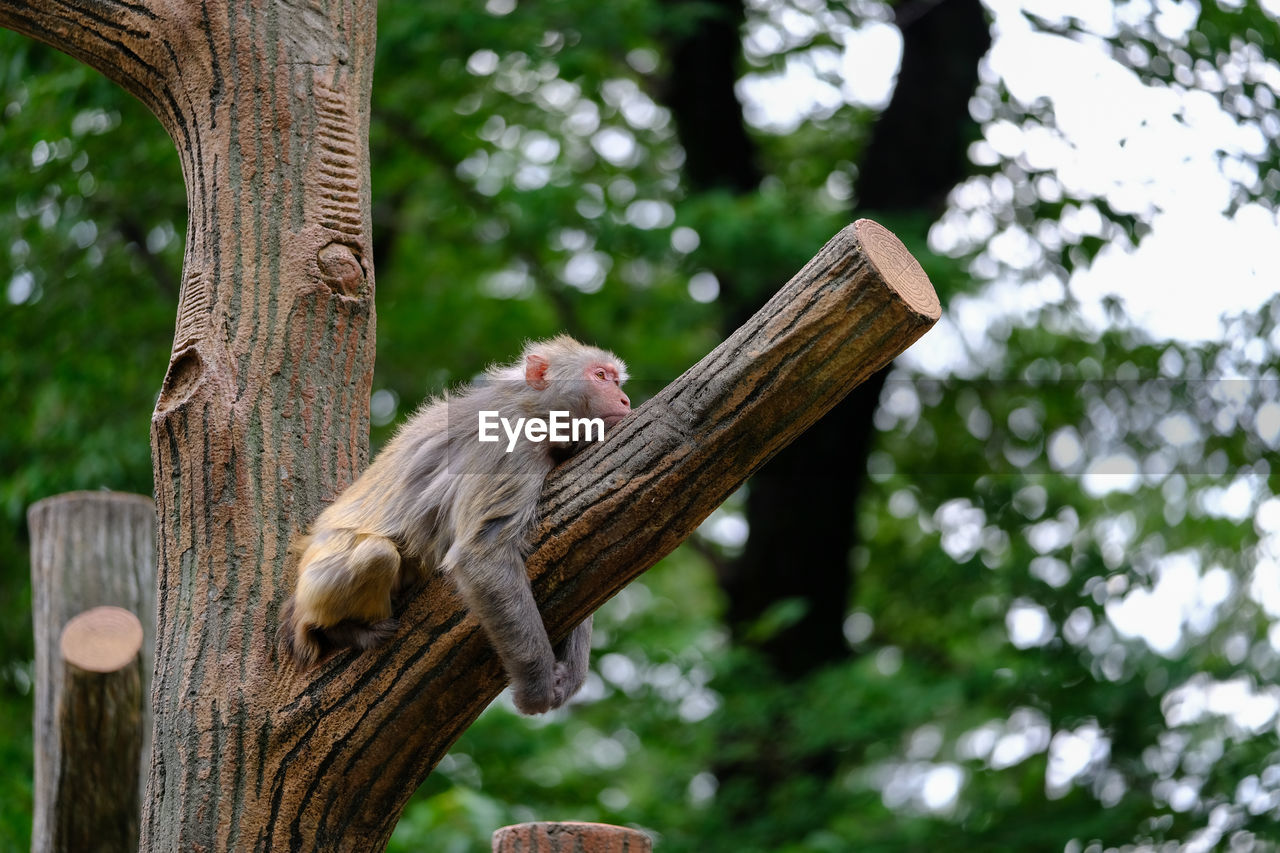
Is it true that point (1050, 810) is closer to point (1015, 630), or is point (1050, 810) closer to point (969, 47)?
point (1015, 630)

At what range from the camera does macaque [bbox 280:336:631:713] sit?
3.29m

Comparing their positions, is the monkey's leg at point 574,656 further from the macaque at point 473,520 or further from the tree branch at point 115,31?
the tree branch at point 115,31

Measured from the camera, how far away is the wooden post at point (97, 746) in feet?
15.5

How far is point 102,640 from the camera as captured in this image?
15.8 feet

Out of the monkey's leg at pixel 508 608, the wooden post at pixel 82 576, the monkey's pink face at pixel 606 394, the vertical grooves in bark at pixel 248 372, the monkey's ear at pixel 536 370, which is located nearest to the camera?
the monkey's leg at pixel 508 608

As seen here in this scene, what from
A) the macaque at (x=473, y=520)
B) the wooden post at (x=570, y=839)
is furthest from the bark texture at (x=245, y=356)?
the wooden post at (x=570, y=839)

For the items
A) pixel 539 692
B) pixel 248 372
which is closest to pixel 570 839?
pixel 539 692

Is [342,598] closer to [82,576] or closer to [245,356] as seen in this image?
[245,356]

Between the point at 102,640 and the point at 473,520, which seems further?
the point at 102,640

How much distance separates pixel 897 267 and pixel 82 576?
11.1 ft

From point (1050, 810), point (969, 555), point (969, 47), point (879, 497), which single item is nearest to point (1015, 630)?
point (969, 555)

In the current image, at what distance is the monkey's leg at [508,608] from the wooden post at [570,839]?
360mm

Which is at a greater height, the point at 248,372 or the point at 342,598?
the point at 248,372

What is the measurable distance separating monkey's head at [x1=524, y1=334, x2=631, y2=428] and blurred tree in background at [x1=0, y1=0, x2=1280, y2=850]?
2.61m
